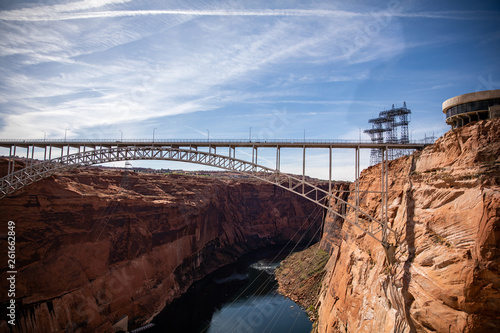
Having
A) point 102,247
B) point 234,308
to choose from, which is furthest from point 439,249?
point 102,247

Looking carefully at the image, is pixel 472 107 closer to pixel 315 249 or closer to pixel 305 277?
pixel 305 277

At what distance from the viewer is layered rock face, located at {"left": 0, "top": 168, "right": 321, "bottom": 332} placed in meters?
24.0

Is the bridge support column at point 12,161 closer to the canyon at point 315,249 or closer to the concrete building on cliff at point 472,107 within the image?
the canyon at point 315,249

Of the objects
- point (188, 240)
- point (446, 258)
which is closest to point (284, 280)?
point (188, 240)

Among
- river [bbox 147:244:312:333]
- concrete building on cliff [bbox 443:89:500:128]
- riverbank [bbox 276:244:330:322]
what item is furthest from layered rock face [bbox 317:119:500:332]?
riverbank [bbox 276:244:330:322]

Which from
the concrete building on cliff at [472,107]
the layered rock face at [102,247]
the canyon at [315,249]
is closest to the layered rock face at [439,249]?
the canyon at [315,249]

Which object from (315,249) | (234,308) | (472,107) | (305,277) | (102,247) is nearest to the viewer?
(472,107)

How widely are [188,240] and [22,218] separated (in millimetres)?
19790

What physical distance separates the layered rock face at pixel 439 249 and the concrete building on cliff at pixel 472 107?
2744mm

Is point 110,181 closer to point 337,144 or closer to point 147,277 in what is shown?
point 147,277

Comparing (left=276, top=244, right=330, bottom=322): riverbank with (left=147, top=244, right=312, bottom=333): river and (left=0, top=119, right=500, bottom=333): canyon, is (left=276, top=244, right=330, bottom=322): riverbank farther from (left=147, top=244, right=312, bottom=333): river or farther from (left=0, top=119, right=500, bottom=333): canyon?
(left=147, top=244, right=312, bottom=333): river

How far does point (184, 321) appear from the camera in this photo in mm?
30281

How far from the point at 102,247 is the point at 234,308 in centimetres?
1596

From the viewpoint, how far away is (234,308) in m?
34.1
